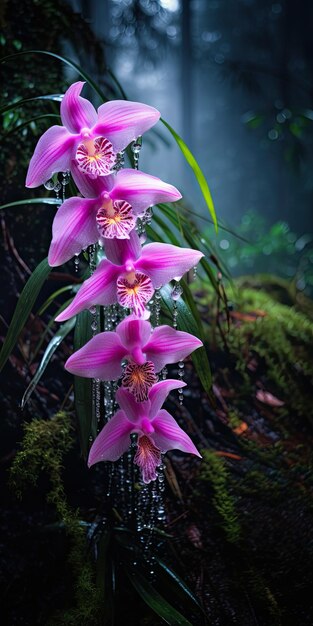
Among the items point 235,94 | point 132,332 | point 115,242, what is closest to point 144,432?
point 132,332

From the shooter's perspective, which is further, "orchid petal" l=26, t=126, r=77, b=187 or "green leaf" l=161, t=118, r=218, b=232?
"green leaf" l=161, t=118, r=218, b=232

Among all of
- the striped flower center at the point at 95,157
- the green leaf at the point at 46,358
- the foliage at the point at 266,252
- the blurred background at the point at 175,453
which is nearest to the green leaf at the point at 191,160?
the blurred background at the point at 175,453

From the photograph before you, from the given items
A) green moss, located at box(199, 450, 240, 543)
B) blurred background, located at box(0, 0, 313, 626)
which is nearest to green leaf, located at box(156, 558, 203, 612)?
blurred background, located at box(0, 0, 313, 626)

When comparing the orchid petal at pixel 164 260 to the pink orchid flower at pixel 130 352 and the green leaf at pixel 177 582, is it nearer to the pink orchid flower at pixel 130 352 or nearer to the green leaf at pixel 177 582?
the pink orchid flower at pixel 130 352

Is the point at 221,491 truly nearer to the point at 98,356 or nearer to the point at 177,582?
the point at 177,582

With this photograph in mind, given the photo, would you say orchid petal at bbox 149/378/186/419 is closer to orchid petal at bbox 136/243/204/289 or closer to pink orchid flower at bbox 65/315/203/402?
pink orchid flower at bbox 65/315/203/402

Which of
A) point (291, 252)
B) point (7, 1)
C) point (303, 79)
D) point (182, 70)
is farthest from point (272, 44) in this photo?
point (7, 1)
